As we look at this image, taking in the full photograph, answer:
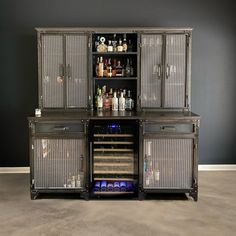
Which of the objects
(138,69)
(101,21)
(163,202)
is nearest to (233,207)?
(163,202)

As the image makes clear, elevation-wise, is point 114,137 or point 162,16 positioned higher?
point 162,16

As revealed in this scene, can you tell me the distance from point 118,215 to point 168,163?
86 cm

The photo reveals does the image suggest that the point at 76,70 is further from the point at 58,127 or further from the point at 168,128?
the point at 168,128

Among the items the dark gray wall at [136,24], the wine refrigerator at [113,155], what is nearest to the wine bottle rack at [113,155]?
the wine refrigerator at [113,155]

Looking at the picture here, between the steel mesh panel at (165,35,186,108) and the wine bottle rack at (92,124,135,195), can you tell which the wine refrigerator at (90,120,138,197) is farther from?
the steel mesh panel at (165,35,186,108)

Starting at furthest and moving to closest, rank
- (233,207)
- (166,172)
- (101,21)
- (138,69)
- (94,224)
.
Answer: (101,21)
(138,69)
(166,172)
(233,207)
(94,224)

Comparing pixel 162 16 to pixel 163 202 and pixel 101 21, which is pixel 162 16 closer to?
pixel 101 21

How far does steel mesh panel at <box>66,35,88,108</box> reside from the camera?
444 cm

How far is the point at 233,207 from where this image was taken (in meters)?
3.76

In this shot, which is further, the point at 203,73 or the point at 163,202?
the point at 203,73

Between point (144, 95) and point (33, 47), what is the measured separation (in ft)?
5.49

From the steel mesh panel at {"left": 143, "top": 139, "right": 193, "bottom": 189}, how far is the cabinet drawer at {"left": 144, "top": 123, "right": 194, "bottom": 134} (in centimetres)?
10

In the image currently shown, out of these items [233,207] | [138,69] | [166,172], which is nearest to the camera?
[233,207]

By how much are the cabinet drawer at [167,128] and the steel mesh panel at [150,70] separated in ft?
1.91
